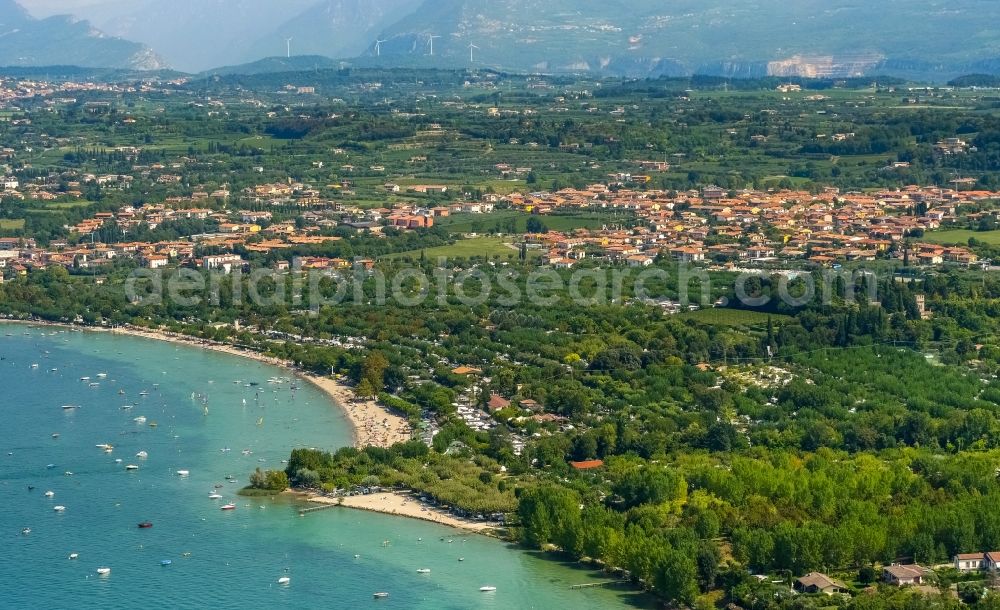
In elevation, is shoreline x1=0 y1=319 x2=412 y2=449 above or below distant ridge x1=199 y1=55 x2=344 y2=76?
below

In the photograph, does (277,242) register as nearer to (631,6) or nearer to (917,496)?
(917,496)

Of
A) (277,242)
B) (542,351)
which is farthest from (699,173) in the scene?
(542,351)

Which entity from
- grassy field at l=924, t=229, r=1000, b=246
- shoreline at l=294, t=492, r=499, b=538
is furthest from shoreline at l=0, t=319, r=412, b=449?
grassy field at l=924, t=229, r=1000, b=246

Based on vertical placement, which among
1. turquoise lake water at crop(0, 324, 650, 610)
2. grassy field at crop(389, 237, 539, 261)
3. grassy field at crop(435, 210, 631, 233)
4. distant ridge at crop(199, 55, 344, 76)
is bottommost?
turquoise lake water at crop(0, 324, 650, 610)

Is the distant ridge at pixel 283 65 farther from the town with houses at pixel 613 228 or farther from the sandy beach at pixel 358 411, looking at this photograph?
the sandy beach at pixel 358 411

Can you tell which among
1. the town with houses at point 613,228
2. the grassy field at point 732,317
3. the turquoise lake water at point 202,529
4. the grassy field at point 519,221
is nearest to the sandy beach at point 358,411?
the turquoise lake water at point 202,529

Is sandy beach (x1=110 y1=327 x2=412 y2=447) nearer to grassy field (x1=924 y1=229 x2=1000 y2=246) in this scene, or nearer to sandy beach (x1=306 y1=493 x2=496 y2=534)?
sandy beach (x1=306 y1=493 x2=496 y2=534)
